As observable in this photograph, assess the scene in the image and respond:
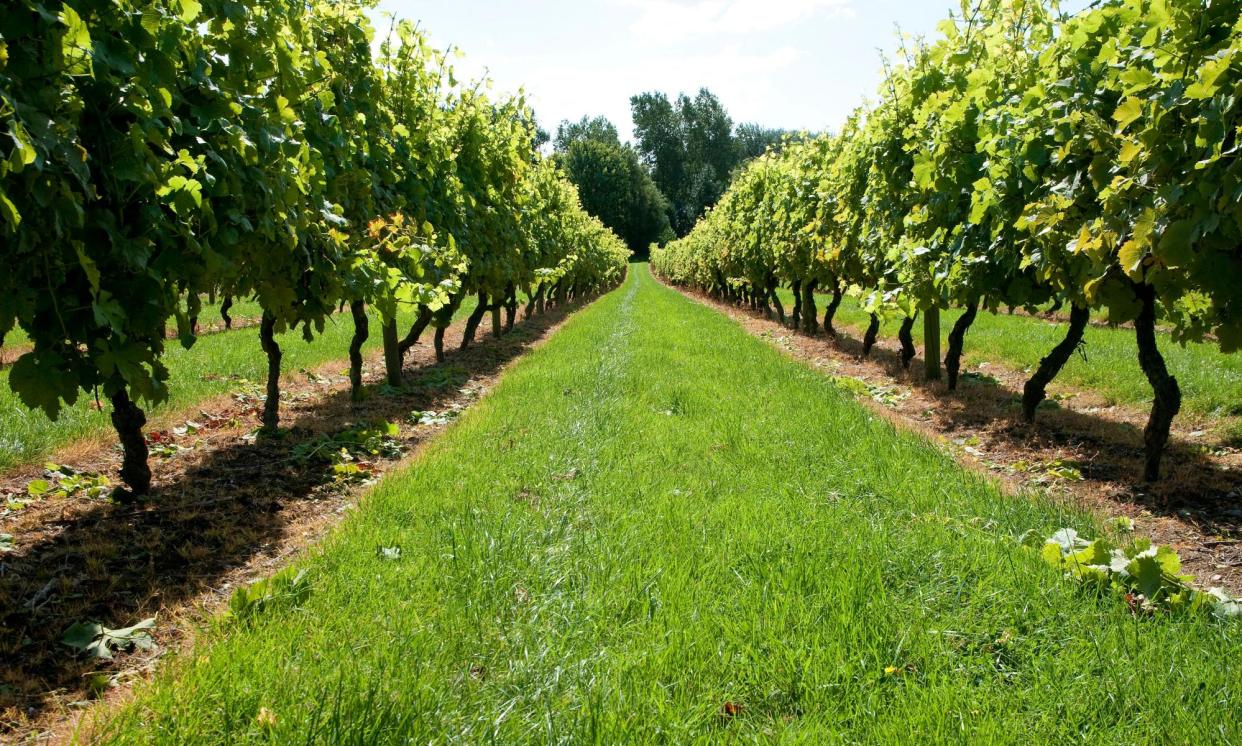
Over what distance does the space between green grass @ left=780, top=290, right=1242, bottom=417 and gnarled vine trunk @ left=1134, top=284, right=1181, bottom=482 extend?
1.58 m

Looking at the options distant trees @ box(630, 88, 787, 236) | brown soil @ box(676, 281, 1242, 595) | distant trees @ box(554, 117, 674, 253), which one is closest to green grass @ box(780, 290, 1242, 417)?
brown soil @ box(676, 281, 1242, 595)

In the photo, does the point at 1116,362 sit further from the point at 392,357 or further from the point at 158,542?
the point at 158,542

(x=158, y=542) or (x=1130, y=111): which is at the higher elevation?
(x=1130, y=111)

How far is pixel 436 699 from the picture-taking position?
2570mm

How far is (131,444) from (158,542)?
3.35 ft

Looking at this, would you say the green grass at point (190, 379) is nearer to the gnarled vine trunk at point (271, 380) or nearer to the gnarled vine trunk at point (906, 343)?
the gnarled vine trunk at point (271, 380)

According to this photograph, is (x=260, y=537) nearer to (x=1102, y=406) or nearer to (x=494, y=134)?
(x=1102, y=406)

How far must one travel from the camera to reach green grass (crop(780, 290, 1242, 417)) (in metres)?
8.03

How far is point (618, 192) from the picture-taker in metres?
81.5

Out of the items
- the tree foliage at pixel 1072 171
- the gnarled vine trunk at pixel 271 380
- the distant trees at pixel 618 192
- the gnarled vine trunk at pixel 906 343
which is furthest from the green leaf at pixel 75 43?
the distant trees at pixel 618 192

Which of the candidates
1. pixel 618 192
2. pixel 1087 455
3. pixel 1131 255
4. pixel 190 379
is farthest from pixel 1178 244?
pixel 618 192

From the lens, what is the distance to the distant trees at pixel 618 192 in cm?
8119

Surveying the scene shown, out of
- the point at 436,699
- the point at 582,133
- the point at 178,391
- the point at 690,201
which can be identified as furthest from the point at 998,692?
the point at 582,133

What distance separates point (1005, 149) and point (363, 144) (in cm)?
624
